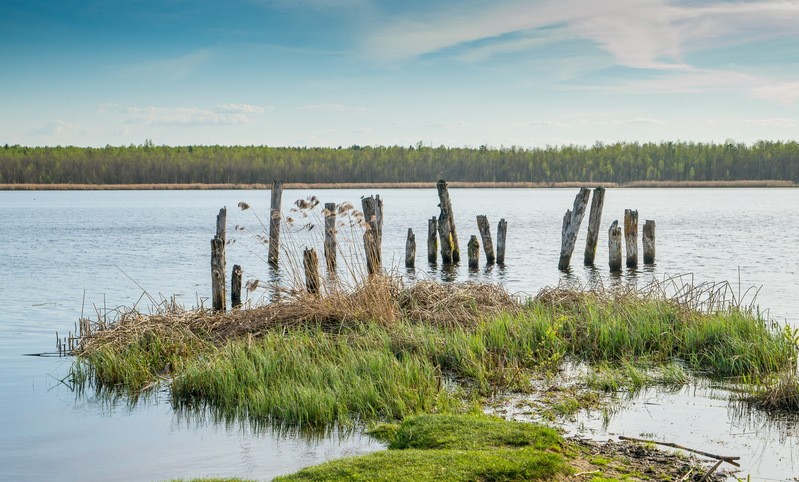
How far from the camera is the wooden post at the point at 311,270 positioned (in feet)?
47.4

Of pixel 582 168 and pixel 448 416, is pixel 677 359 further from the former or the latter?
pixel 582 168

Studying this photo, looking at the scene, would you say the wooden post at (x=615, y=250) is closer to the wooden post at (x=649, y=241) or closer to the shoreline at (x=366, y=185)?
the wooden post at (x=649, y=241)

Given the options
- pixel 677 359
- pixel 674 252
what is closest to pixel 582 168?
pixel 674 252

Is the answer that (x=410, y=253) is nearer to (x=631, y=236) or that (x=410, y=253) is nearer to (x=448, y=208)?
(x=448, y=208)

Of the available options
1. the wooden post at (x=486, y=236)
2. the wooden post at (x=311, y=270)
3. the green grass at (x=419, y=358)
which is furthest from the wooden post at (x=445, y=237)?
the green grass at (x=419, y=358)

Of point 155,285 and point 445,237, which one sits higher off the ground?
point 445,237

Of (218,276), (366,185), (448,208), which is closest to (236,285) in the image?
(218,276)

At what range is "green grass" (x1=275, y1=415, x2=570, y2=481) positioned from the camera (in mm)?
6625

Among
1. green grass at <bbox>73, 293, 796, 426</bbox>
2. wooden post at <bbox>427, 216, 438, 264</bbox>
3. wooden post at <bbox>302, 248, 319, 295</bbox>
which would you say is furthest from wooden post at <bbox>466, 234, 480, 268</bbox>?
green grass at <bbox>73, 293, 796, 426</bbox>

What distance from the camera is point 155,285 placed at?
23.0 meters

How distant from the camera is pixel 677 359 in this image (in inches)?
456

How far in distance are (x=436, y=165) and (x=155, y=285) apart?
128 meters

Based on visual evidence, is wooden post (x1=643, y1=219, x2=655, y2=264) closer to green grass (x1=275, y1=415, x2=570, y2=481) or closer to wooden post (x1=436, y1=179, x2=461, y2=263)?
wooden post (x1=436, y1=179, x2=461, y2=263)

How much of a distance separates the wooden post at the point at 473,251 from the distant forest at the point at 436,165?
352 feet
